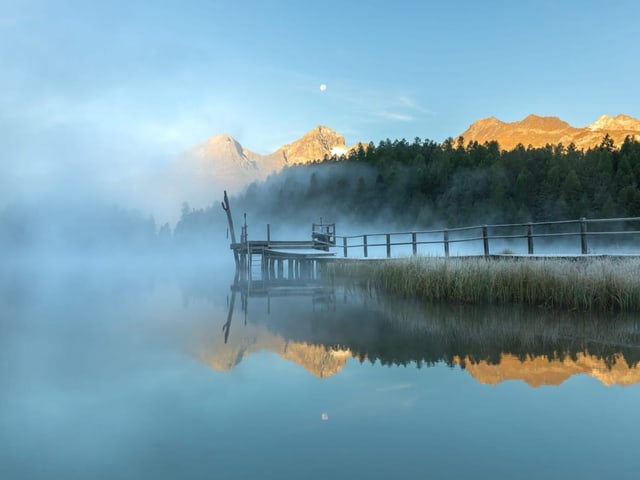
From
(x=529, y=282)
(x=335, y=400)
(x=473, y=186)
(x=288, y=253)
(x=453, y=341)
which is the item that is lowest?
(x=335, y=400)

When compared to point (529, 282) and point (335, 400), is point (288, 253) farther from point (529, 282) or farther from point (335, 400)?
point (335, 400)

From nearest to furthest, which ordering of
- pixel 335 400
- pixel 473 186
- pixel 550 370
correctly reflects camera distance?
pixel 335 400
pixel 550 370
pixel 473 186

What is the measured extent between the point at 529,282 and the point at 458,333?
139 inches

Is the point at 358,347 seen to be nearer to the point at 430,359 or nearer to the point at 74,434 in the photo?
the point at 430,359

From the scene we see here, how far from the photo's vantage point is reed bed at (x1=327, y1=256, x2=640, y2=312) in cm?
1015

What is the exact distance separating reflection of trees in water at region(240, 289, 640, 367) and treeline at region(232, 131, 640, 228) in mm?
48062

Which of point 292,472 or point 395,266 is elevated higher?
point 395,266

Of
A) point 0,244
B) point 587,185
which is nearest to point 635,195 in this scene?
point 587,185

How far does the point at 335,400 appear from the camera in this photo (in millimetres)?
5625

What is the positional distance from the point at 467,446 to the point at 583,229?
11.6 meters

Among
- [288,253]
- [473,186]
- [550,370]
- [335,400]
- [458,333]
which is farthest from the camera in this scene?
[473,186]

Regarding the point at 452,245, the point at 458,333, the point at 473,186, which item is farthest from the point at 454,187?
the point at 458,333

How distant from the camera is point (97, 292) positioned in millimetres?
22047

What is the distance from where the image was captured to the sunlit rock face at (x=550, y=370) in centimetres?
596
